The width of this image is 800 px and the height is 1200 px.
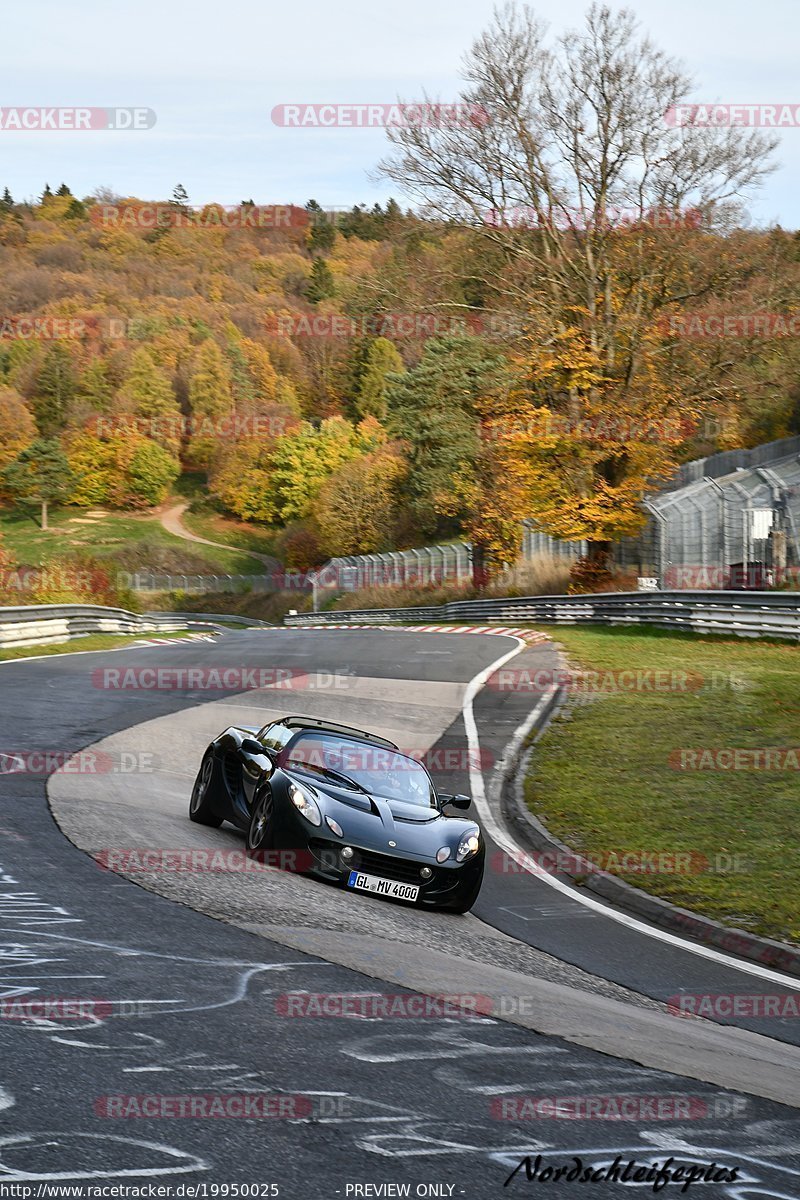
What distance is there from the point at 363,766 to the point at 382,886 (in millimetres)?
1361

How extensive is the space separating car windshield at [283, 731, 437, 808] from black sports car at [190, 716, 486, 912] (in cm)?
1

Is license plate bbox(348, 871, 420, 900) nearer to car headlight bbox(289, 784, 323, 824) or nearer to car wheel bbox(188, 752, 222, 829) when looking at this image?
car headlight bbox(289, 784, 323, 824)

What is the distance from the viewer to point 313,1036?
5.96 m

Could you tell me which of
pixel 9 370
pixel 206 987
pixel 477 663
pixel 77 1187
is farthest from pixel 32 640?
pixel 9 370

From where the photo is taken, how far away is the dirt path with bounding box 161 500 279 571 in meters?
118

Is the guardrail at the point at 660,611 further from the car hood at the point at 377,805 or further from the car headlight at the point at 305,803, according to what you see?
the car headlight at the point at 305,803

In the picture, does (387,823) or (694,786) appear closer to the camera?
(387,823)

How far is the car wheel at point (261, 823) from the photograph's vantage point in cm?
1053

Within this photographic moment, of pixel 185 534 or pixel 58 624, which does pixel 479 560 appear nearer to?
pixel 58 624

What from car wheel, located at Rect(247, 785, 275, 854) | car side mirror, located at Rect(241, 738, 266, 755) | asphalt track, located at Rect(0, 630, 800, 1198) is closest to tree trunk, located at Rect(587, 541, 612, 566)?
asphalt track, located at Rect(0, 630, 800, 1198)

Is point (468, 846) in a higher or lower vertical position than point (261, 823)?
lower

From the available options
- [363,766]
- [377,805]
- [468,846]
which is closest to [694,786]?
[363,766]

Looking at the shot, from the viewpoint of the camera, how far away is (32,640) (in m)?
31.8

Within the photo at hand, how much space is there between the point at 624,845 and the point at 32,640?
22135 mm
